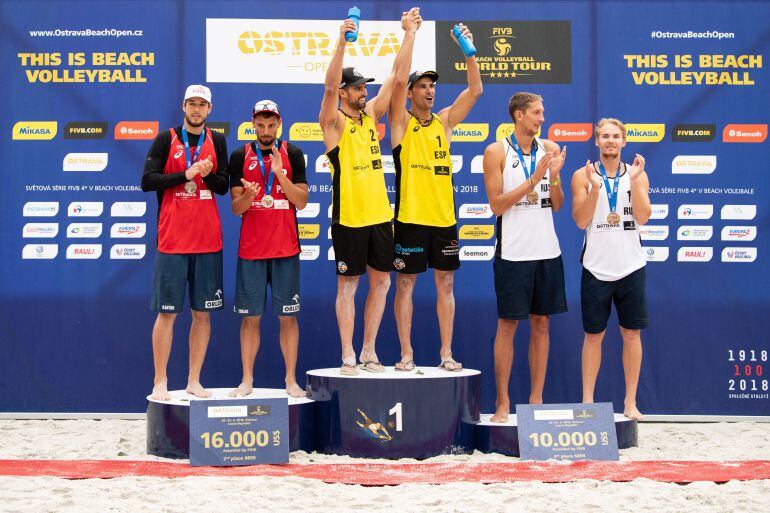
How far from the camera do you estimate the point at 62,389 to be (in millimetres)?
5688

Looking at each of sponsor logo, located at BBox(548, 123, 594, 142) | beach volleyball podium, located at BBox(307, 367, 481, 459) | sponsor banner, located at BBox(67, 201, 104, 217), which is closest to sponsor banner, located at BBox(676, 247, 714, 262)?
sponsor logo, located at BBox(548, 123, 594, 142)

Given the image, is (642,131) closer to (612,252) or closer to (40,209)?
(612,252)


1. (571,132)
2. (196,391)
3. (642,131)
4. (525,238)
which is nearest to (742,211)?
(642,131)

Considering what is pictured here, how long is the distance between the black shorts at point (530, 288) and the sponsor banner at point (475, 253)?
1.02 metres

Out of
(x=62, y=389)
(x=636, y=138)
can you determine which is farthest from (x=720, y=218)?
(x=62, y=389)

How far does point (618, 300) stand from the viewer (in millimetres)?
4852

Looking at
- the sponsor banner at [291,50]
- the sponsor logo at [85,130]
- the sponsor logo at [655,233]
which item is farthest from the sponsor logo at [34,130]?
the sponsor logo at [655,233]

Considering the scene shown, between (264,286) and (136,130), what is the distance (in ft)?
5.42

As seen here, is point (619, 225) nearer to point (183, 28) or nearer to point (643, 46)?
point (643, 46)

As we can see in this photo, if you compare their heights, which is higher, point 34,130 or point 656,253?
point 34,130

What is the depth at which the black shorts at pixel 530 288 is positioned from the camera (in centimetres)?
467

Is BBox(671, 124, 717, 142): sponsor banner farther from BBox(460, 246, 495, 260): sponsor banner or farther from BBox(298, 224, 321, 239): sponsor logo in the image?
BBox(298, 224, 321, 239): sponsor logo

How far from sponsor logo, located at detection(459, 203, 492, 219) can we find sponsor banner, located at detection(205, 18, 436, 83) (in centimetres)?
94

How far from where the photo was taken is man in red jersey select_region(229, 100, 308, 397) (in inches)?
188
